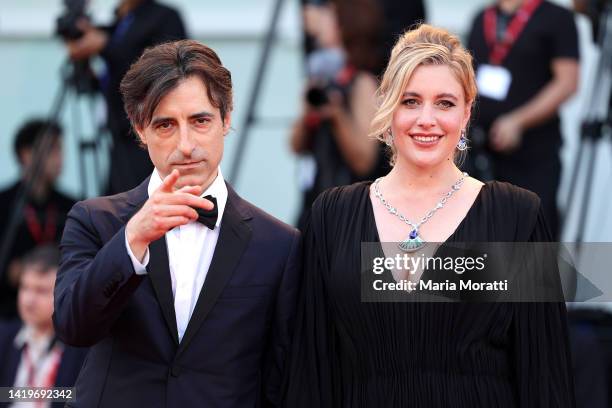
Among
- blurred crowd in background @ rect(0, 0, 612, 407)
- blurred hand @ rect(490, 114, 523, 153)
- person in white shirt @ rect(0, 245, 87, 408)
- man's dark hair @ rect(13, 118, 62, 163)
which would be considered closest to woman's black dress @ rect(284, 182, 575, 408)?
person in white shirt @ rect(0, 245, 87, 408)

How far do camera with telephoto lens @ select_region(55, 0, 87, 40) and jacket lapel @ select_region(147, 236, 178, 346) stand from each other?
2900 millimetres

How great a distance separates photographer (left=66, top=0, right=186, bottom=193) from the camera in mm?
6047

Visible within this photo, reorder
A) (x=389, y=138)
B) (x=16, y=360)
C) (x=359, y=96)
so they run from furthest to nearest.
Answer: (x=359, y=96)
(x=16, y=360)
(x=389, y=138)

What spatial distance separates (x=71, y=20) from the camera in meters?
6.03

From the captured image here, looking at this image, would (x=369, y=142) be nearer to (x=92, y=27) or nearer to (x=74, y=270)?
(x=92, y=27)

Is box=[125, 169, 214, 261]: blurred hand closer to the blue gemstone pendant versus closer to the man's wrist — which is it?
the man's wrist

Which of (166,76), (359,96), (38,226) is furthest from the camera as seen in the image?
(38,226)

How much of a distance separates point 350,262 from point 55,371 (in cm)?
201

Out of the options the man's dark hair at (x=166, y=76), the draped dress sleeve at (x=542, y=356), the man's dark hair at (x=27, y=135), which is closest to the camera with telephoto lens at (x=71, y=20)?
the man's dark hair at (x=27, y=135)

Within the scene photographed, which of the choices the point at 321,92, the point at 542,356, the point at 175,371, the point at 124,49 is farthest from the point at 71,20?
the point at 542,356

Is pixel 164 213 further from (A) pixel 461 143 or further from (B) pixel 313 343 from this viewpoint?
(A) pixel 461 143

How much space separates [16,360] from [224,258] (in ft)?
8.05

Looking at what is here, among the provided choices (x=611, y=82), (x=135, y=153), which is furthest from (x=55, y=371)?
(x=611, y=82)

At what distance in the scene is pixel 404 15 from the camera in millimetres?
6074
